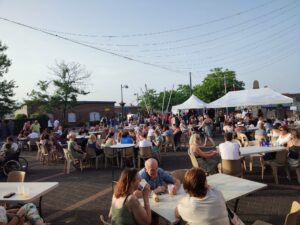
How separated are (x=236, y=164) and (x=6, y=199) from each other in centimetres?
439

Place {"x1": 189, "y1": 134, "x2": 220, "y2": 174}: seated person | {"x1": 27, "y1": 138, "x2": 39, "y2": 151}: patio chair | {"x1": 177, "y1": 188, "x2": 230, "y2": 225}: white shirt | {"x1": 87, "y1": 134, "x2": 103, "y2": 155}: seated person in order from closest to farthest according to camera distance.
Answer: {"x1": 177, "y1": 188, "x2": 230, "y2": 225}: white shirt → {"x1": 189, "y1": 134, "x2": 220, "y2": 174}: seated person → {"x1": 87, "y1": 134, "x2": 103, "y2": 155}: seated person → {"x1": 27, "y1": 138, "x2": 39, "y2": 151}: patio chair

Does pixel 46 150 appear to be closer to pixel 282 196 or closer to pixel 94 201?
pixel 94 201

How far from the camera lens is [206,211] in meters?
3.07

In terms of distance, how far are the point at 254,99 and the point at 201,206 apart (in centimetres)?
1210

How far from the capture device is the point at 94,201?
21.4 feet

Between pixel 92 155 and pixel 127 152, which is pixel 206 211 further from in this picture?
pixel 92 155

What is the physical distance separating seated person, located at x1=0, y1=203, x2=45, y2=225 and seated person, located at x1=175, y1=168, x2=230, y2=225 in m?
1.87

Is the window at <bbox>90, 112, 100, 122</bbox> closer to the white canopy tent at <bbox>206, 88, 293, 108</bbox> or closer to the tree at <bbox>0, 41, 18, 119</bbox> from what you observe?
the tree at <bbox>0, 41, 18, 119</bbox>

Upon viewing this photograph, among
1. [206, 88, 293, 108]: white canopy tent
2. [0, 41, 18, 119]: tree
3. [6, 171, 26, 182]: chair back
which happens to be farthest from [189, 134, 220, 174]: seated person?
[0, 41, 18, 119]: tree

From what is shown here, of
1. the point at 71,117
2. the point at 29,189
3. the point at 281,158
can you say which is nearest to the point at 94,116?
the point at 71,117

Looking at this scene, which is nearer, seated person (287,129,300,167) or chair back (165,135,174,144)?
seated person (287,129,300,167)

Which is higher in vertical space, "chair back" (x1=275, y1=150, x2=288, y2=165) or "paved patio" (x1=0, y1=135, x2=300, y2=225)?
"chair back" (x1=275, y1=150, x2=288, y2=165)

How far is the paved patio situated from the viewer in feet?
17.6

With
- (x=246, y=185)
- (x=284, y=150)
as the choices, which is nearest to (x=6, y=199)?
(x=246, y=185)
